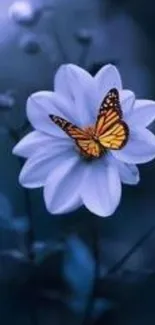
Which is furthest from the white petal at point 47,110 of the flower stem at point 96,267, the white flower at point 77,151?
the flower stem at point 96,267

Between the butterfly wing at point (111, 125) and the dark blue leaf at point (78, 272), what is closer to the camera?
the butterfly wing at point (111, 125)

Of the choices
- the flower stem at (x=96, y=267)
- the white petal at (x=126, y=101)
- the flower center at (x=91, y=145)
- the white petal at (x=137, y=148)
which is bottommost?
the flower stem at (x=96, y=267)

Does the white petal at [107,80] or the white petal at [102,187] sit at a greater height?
the white petal at [107,80]

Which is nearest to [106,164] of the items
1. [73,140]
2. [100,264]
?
[73,140]

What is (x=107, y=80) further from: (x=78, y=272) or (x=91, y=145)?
(x=78, y=272)

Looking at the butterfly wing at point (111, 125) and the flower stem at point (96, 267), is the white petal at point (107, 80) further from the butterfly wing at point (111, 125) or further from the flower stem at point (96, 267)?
the flower stem at point (96, 267)

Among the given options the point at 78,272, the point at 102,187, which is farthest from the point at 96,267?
the point at 102,187

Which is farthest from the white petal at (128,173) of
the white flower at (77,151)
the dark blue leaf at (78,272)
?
the dark blue leaf at (78,272)
